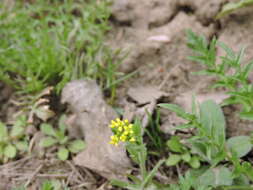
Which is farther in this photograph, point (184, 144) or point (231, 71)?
point (231, 71)

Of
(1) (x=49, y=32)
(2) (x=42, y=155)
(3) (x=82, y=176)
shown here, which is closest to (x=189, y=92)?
(3) (x=82, y=176)

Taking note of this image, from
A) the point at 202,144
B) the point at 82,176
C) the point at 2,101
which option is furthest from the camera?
the point at 2,101

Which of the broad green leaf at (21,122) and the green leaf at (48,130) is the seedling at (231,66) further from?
the broad green leaf at (21,122)

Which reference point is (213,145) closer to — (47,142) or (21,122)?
(47,142)

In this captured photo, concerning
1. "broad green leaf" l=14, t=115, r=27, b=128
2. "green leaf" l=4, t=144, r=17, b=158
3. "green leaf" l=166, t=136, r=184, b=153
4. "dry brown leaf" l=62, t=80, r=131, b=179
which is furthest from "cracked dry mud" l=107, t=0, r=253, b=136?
"green leaf" l=4, t=144, r=17, b=158

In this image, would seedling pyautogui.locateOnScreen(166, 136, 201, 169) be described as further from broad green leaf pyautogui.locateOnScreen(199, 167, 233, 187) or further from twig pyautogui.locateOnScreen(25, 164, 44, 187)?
twig pyautogui.locateOnScreen(25, 164, 44, 187)

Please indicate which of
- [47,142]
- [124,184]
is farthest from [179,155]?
[47,142]

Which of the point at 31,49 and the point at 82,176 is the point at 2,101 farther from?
the point at 82,176

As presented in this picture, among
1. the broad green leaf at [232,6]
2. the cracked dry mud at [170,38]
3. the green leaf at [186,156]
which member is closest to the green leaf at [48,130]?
the cracked dry mud at [170,38]
